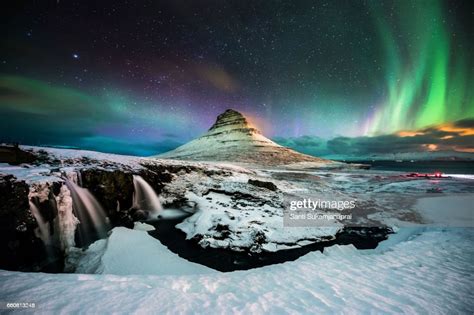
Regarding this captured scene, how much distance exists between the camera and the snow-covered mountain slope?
10662cm

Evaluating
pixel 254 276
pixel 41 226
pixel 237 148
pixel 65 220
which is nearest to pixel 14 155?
pixel 65 220

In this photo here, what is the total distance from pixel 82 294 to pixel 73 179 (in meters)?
10.6

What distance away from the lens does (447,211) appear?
16656mm

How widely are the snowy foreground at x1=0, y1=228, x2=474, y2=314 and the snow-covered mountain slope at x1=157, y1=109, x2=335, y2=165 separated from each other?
85.2 m

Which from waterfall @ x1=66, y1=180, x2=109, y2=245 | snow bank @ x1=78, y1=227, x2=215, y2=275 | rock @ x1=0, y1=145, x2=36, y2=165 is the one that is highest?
rock @ x1=0, y1=145, x2=36, y2=165

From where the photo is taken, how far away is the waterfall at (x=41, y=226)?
898 cm

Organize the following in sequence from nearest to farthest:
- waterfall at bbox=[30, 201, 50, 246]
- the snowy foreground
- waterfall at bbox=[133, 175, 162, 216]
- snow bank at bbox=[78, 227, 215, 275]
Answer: the snowy foreground
snow bank at bbox=[78, 227, 215, 275]
waterfall at bbox=[30, 201, 50, 246]
waterfall at bbox=[133, 175, 162, 216]

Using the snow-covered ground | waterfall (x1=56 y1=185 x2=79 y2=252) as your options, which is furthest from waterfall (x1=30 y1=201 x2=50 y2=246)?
the snow-covered ground

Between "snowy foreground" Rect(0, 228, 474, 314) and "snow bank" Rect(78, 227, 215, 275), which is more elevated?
"snowy foreground" Rect(0, 228, 474, 314)

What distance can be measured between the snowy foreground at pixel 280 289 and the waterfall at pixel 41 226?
465 centimetres

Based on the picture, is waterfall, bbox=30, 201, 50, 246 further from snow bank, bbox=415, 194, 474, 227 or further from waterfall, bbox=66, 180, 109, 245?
snow bank, bbox=415, 194, 474, 227

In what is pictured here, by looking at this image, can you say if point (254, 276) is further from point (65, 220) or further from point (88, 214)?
point (88, 214)

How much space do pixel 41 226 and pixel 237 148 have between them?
402 feet

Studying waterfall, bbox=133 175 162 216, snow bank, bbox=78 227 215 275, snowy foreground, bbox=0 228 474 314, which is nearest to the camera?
snowy foreground, bbox=0 228 474 314
